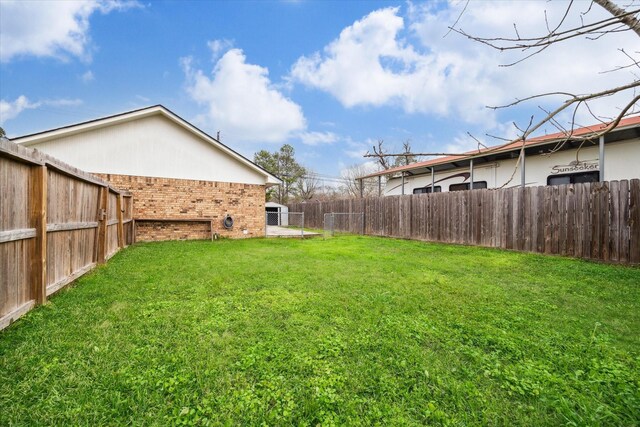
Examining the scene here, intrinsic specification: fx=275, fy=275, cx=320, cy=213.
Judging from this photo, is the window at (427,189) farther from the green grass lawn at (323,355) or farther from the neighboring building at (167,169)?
the green grass lawn at (323,355)

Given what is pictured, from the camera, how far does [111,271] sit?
16.5 feet

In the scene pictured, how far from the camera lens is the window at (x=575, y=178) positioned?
9.59 metres

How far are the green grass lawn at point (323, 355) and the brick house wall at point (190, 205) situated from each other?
627 cm

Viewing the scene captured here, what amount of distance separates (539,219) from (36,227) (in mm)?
10442

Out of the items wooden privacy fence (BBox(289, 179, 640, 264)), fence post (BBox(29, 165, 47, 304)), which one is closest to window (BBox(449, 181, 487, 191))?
wooden privacy fence (BBox(289, 179, 640, 264))

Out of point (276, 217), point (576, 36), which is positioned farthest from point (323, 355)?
point (276, 217)

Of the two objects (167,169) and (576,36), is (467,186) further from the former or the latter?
(576,36)

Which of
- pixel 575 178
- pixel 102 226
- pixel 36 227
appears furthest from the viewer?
pixel 575 178

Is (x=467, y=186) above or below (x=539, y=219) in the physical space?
above

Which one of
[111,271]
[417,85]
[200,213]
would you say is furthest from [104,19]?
[417,85]

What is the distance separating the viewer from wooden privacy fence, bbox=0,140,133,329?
262cm

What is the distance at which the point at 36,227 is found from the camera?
3.08 m

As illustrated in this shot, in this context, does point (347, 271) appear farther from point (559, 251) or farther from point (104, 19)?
point (104, 19)

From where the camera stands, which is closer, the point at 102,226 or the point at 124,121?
the point at 102,226
